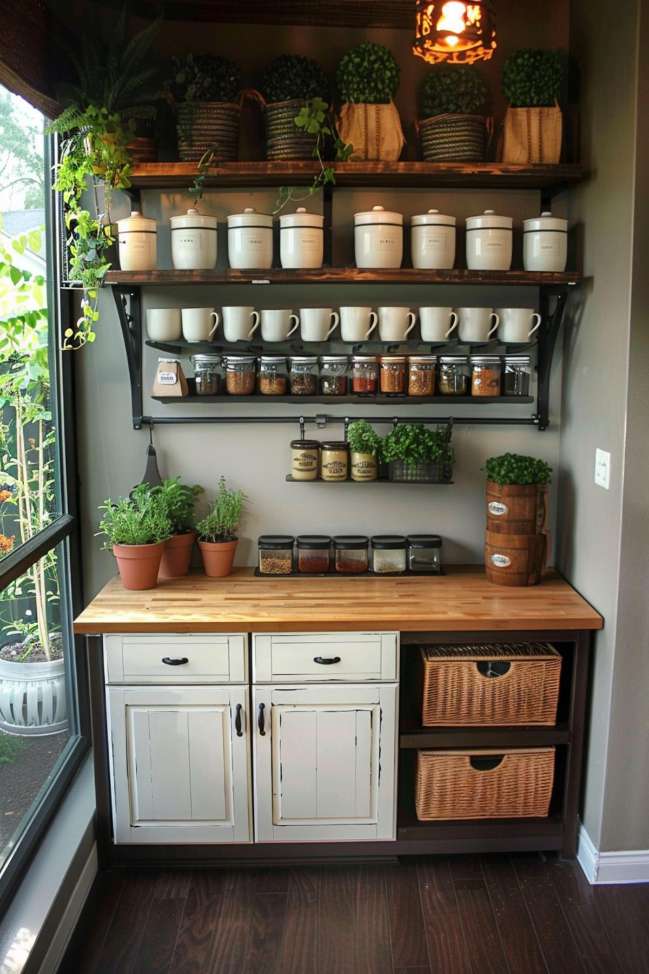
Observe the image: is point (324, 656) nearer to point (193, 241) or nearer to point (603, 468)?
point (603, 468)

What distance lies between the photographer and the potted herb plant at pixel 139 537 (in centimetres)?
260

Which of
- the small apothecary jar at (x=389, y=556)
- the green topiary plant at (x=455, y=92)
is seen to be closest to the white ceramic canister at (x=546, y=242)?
the green topiary plant at (x=455, y=92)

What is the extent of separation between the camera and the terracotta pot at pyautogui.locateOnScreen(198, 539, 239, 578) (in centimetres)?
276

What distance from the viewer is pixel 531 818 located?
256 centimetres

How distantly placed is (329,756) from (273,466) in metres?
0.95

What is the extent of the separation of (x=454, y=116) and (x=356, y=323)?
2.15ft

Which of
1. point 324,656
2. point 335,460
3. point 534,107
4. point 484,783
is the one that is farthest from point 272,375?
point 484,783

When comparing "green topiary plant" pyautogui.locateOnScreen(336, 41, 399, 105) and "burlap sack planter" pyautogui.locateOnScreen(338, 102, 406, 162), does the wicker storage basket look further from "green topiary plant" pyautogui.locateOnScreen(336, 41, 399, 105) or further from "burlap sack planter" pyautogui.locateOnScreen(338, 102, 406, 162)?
"green topiary plant" pyautogui.locateOnScreen(336, 41, 399, 105)

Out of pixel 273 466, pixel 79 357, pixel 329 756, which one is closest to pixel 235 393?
pixel 273 466

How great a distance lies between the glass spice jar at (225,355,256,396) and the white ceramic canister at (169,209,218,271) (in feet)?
0.96

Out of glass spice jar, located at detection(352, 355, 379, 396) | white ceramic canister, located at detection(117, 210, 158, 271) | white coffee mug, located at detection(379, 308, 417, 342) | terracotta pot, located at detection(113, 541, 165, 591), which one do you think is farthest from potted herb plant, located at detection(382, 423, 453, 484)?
white ceramic canister, located at detection(117, 210, 158, 271)

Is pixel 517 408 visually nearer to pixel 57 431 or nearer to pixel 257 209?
pixel 257 209

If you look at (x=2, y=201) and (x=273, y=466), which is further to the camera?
(x=273, y=466)

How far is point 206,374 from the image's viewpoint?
271cm
